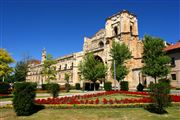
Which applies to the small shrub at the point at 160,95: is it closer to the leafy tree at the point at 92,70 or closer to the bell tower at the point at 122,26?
the leafy tree at the point at 92,70

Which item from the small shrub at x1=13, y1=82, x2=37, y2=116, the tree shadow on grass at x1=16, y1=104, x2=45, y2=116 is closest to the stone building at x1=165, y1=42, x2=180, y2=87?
the tree shadow on grass at x1=16, y1=104, x2=45, y2=116

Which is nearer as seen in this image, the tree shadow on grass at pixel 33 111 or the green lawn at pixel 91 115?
the green lawn at pixel 91 115

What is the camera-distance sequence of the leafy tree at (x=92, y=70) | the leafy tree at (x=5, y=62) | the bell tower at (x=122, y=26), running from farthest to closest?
1. the bell tower at (x=122, y=26)
2. the leafy tree at (x=92, y=70)
3. the leafy tree at (x=5, y=62)

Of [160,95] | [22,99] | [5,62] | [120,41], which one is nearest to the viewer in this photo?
[22,99]

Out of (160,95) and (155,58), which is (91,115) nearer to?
(160,95)

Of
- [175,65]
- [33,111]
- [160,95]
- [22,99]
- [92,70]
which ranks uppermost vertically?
[175,65]

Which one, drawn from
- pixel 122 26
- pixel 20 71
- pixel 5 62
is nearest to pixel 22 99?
pixel 5 62

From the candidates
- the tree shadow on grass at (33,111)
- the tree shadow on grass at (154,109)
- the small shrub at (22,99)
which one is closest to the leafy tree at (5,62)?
the tree shadow on grass at (33,111)

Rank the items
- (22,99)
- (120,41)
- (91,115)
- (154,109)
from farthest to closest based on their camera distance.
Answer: (120,41) → (154,109) → (91,115) → (22,99)

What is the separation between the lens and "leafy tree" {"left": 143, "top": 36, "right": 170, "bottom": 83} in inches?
1206

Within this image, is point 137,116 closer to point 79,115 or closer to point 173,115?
point 173,115

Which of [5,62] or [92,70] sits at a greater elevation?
[5,62]

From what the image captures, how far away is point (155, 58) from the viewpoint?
31.2 m

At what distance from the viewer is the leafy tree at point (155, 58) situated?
100 ft
